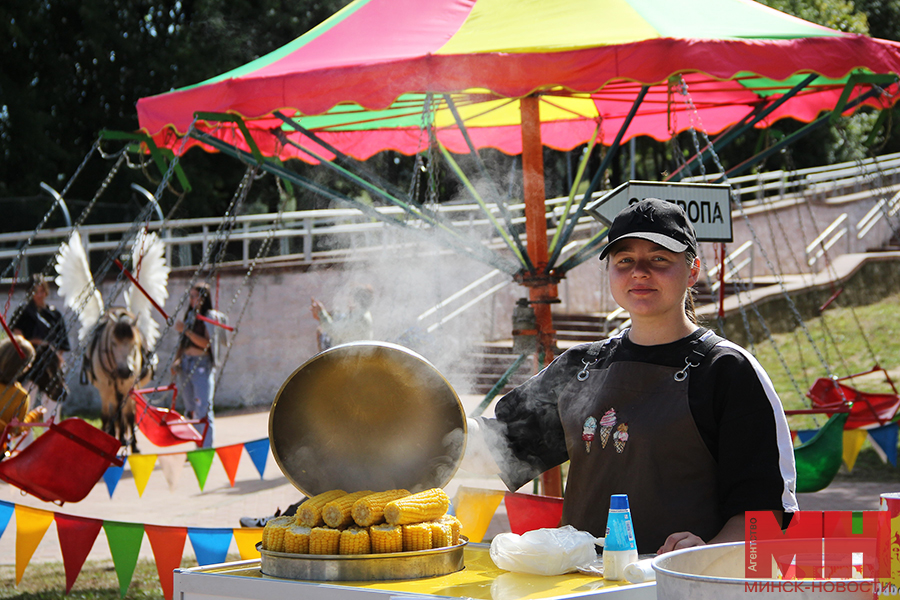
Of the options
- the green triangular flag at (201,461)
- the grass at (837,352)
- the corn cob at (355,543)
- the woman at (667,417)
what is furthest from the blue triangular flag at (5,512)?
the grass at (837,352)

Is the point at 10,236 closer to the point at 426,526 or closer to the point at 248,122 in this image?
the point at 248,122

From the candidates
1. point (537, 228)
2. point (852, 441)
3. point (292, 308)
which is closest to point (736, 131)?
Result: point (537, 228)

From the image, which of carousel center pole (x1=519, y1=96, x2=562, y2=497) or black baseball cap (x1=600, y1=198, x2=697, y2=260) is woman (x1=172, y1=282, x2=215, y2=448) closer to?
carousel center pole (x1=519, y1=96, x2=562, y2=497)

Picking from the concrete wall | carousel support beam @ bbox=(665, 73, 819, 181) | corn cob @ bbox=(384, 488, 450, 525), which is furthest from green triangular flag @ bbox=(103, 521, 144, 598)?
the concrete wall

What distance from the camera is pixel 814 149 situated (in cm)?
2597

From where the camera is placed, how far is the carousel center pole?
18.7 ft

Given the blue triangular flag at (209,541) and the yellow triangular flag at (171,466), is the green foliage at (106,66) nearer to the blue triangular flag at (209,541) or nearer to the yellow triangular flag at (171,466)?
the yellow triangular flag at (171,466)

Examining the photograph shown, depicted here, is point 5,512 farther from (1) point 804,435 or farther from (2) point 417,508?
(1) point 804,435

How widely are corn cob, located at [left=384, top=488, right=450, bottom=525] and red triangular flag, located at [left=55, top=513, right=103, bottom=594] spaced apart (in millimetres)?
2654

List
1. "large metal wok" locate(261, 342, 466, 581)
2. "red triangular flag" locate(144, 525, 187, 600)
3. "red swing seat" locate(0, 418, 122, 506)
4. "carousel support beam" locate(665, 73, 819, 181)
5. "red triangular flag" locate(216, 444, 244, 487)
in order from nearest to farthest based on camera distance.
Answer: "large metal wok" locate(261, 342, 466, 581) → "red triangular flag" locate(144, 525, 187, 600) → "red swing seat" locate(0, 418, 122, 506) → "carousel support beam" locate(665, 73, 819, 181) → "red triangular flag" locate(216, 444, 244, 487)

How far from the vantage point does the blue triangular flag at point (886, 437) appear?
6.66 metres

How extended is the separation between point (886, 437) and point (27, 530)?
18.3 ft

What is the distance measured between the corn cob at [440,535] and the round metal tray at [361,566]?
42 millimetres

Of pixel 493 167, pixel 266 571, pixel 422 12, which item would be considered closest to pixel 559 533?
pixel 266 571
